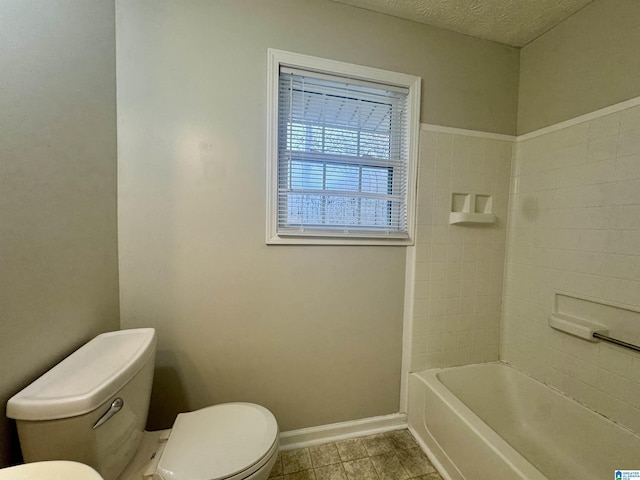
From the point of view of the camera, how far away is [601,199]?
50.5 inches

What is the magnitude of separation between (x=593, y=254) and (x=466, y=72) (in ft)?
4.21

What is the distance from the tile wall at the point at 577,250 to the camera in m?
1.19

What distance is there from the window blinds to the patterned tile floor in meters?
1.25

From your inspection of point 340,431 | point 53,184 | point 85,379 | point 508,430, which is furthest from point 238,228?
point 508,430

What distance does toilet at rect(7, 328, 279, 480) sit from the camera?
675 mm

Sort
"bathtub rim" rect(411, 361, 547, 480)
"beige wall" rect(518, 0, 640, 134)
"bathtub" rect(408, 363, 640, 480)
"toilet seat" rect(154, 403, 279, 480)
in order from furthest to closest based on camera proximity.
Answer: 1. "beige wall" rect(518, 0, 640, 134)
2. "bathtub" rect(408, 363, 640, 480)
3. "bathtub rim" rect(411, 361, 547, 480)
4. "toilet seat" rect(154, 403, 279, 480)

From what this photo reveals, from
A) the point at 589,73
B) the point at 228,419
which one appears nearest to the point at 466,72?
the point at 589,73

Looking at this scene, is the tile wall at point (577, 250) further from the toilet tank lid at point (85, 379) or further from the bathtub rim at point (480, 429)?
the toilet tank lid at point (85, 379)

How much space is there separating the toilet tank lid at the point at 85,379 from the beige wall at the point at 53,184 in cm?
7

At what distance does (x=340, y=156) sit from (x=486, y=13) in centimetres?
115

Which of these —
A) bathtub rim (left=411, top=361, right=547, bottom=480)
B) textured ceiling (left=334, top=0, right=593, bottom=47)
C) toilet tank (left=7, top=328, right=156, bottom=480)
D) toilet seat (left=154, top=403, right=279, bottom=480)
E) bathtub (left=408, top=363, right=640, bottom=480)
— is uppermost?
textured ceiling (left=334, top=0, right=593, bottom=47)

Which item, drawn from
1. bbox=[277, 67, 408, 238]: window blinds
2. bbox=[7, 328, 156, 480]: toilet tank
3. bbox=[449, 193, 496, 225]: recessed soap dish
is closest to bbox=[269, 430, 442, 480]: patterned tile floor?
bbox=[7, 328, 156, 480]: toilet tank

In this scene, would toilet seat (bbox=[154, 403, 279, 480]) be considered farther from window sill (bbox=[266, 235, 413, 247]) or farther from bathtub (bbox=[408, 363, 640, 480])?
bathtub (bbox=[408, 363, 640, 480])

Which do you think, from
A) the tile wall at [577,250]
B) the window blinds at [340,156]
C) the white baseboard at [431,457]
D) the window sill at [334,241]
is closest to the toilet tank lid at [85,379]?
the window sill at [334,241]
